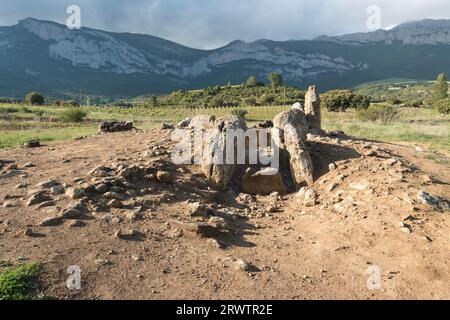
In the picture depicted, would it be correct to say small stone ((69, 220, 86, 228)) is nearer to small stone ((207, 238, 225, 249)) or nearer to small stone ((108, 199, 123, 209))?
small stone ((108, 199, 123, 209))

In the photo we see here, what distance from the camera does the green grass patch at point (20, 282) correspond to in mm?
3883

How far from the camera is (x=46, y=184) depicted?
6621mm

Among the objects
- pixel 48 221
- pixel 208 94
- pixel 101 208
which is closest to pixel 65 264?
pixel 48 221

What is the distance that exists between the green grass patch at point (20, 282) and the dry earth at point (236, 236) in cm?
13

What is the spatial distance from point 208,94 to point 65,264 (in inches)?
2913

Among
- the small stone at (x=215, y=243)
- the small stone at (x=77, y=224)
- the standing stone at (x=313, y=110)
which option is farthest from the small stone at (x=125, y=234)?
the standing stone at (x=313, y=110)

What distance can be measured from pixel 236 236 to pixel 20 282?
2.89 meters

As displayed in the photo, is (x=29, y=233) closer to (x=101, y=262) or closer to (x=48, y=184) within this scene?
(x=101, y=262)

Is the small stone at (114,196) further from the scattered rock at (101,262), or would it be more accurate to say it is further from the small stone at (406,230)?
the small stone at (406,230)

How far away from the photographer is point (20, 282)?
4035 millimetres

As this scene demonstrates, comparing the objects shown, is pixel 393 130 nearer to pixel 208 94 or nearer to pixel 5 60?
pixel 208 94
